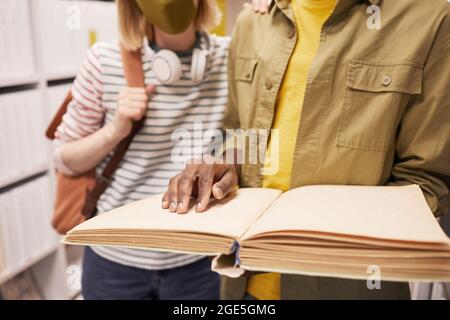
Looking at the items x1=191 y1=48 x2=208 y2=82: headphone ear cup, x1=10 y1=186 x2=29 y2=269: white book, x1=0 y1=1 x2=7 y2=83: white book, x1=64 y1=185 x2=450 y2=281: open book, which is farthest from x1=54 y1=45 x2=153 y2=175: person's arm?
x1=10 y1=186 x2=29 y2=269: white book

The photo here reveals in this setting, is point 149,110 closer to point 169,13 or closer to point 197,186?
point 169,13

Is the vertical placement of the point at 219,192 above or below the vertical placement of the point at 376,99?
below

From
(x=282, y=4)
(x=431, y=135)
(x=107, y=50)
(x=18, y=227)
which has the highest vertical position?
(x=282, y=4)

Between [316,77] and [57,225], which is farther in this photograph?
[57,225]

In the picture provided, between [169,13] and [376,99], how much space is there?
421 mm

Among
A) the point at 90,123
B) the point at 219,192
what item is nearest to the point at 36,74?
the point at 90,123

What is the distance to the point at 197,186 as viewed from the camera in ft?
2.00

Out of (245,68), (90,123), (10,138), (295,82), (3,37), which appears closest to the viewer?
(295,82)

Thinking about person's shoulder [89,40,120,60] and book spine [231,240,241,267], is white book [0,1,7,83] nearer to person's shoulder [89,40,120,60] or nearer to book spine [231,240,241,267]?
person's shoulder [89,40,120,60]

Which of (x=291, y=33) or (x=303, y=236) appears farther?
(x=291, y=33)

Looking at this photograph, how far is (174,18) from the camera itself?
0.81 m

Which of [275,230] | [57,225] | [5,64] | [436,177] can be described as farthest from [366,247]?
[5,64]

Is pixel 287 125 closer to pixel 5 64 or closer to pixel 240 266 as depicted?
pixel 240 266

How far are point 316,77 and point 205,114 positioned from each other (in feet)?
1.08
